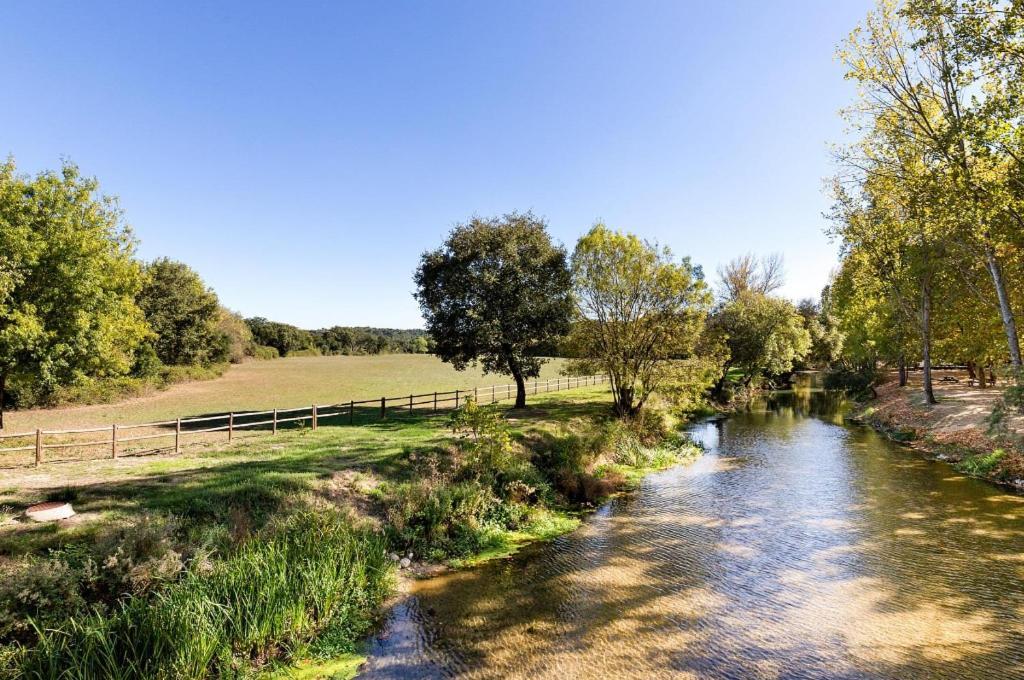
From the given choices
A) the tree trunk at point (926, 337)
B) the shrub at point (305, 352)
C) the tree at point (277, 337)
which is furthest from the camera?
the tree at point (277, 337)

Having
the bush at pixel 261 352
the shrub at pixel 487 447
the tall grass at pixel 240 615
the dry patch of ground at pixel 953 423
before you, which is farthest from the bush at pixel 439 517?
the bush at pixel 261 352

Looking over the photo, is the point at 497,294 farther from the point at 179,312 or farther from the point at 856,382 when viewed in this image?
the point at 179,312

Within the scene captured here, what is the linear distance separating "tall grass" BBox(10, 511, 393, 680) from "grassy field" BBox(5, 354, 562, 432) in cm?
2518

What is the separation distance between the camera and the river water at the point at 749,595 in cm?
799

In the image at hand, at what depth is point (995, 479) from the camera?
17.6 metres

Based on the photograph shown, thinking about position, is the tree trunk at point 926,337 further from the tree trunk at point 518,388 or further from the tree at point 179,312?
the tree at point 179,312

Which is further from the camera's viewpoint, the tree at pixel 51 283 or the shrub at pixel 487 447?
the tree at pixel 51 283

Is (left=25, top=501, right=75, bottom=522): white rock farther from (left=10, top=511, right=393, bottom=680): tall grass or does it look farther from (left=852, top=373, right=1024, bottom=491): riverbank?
(left=852, top=373, right=1024, bottom=491): riverbank

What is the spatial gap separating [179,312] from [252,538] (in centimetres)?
5342

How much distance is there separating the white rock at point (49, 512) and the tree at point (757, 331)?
140 ft

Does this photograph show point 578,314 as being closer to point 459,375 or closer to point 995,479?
point 995,479

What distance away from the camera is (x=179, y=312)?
53.6 metres

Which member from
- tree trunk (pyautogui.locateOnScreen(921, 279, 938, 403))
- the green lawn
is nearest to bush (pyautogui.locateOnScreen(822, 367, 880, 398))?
tree trunk (pyautogui.locateOnScreen(921, 279, 938, 403))

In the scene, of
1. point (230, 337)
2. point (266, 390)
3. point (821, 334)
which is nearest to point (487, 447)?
point (266, 390)
